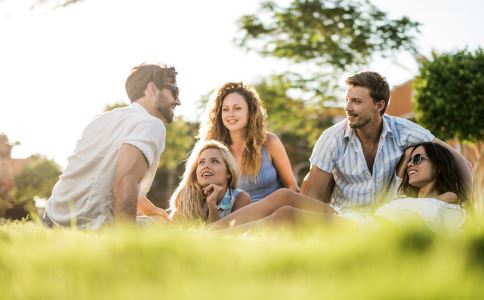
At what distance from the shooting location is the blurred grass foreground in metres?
1.54

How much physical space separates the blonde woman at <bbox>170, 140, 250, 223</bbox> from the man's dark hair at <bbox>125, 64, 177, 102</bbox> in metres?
1.10

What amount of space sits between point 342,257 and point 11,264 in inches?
38.4

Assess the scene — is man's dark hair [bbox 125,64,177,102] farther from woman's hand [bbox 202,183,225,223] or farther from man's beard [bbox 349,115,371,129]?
man's beard [bbox 349,115,371,129]

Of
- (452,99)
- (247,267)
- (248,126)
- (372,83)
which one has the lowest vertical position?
(247,267)

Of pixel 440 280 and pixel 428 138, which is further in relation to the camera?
pixel 428 138

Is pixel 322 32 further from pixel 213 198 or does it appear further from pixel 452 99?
pixel 213 198

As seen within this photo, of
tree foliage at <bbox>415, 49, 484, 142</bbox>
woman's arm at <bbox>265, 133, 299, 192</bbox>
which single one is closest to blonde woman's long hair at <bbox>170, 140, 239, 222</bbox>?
woman's arm at <bbox>265, 133, 299, 192</bbox>

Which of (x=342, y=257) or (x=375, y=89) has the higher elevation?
(x=375, y=89)

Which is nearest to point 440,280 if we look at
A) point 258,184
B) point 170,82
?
point 170,82

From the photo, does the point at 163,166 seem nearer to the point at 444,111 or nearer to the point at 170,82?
the point at 444,111

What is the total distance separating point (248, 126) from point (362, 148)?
1435mm

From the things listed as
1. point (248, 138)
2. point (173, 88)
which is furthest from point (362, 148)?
point (173, 88)

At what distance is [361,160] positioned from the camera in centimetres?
661

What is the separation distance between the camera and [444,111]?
675 inches
